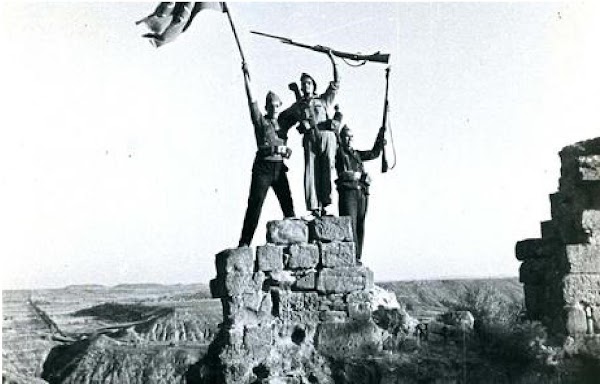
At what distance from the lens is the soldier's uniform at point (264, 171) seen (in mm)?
7562

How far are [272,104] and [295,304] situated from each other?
2504 mm

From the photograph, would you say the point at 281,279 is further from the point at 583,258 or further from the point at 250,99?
the point at 583,258

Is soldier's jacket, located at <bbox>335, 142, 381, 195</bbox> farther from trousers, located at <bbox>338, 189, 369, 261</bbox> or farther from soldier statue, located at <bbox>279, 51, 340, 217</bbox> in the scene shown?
soldier statue, located at <bbox>279, 51, 340, 217</bbox>

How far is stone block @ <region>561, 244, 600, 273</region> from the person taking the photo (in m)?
7.80

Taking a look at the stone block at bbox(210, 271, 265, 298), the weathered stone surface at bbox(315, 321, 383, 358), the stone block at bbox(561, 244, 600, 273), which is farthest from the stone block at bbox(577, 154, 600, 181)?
the stone block at bbox(210, 271, 265, 298)

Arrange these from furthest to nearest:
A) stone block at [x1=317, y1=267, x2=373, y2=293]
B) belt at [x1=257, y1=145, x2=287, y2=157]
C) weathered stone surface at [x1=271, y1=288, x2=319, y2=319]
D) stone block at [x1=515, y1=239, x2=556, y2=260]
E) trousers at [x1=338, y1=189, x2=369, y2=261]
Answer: stone block at [x1=515, y1=239, x2=556, y2=260] → trousers at [x1=338, y1=189, x2=369, y2=261] → belt at [x1=257, y1=145, x2=287, y2=157] → stone block at [x1=317, y1=267, x2=373, y2=293] → weathered stone surface at [x1=271, y1=288, x2=319, y2=319]

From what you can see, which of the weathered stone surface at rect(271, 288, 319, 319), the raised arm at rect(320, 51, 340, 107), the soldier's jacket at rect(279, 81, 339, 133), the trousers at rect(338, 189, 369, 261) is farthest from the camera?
the trousers at rect(338, 189, 369, 261)

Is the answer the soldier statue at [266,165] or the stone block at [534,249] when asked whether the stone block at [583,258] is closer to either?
the stone block at [534,249]

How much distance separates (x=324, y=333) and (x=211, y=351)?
1.32m

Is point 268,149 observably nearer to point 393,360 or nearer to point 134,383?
point 393,360

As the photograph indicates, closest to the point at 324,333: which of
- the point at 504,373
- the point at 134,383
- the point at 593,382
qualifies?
the point at 504,373

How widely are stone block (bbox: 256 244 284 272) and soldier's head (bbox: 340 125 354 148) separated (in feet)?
7.09

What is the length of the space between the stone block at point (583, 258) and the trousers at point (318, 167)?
124 inches

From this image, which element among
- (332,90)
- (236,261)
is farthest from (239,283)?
(332,90)
